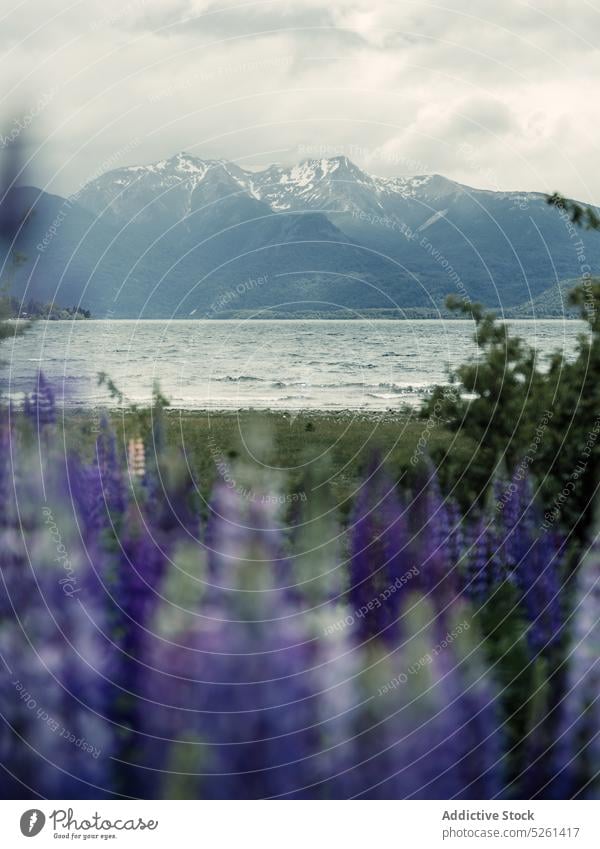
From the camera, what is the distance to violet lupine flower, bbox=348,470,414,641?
2.63 meters

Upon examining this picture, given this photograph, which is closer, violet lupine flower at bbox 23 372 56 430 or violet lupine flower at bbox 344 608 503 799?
violet lupine flower at bbox 344 608 503 799

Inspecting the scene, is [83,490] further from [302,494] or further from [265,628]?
[265,628]

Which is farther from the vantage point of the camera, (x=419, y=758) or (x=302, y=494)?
(x=302, y=494)

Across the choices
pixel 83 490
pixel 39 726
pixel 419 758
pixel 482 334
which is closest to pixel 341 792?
pixel 419 758

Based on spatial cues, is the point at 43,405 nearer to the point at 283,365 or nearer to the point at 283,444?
the point at 283,444

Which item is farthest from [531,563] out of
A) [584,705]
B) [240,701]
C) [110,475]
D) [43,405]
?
[43,405]

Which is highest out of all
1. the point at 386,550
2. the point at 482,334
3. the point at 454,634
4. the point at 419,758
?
the point at 482,334

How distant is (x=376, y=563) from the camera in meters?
2.70

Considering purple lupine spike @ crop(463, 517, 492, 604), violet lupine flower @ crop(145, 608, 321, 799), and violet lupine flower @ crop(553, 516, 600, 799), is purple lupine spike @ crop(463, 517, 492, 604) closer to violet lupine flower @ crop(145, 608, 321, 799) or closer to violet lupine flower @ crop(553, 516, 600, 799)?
violet lupine flower @ crop(553, 516, 600, 799)

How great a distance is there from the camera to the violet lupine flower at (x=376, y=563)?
2629 millimetres

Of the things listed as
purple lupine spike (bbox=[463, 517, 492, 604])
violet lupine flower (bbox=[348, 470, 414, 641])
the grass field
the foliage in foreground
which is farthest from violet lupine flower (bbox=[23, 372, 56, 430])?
purple lupine spike (bbox=[463, 517, 492, 604])

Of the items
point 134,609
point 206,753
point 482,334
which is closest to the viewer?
point 206,753
